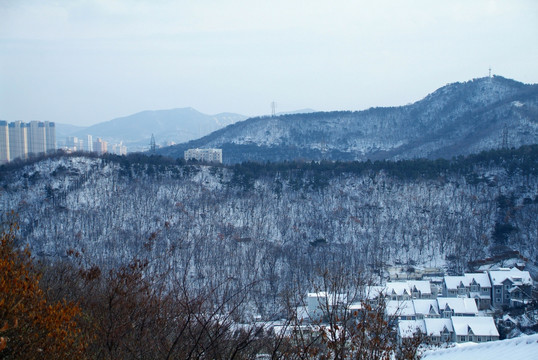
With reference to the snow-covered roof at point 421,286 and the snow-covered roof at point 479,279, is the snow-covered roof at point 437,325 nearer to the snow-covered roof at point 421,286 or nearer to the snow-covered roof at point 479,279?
the snow-covered roof at point 421,286

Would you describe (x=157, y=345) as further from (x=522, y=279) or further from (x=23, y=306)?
(x=522, y=279)

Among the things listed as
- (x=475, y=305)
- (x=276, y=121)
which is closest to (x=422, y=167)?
(x=475, y=305)

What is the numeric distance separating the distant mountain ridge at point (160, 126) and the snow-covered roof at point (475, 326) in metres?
112

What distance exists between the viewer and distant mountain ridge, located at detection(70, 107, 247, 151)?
133 metres

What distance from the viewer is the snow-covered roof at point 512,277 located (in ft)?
54.6

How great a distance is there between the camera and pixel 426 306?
15.0m

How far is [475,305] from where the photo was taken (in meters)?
15.2

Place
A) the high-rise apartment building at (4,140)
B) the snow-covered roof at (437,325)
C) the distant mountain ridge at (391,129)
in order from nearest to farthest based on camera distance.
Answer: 1. the snow-covered roof at (437,325)
2. the distant mountain ridge at (391,129)
3. the high-rise apartment building at (4,140)

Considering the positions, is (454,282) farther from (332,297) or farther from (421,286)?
(332,297)

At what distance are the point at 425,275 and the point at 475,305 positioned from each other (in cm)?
550

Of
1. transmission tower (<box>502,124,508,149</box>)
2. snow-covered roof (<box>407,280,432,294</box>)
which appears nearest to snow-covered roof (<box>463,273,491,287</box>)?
snow-covered roof (<box>407,280,432,294</box>)

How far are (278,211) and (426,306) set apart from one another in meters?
13.7

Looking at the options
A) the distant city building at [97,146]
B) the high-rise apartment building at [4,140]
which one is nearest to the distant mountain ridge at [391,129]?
the high-rise apartment building at [4,140]

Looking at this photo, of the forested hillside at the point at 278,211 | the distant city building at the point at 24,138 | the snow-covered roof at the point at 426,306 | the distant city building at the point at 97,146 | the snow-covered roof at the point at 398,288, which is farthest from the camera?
the distant city building at the point at 97,146
